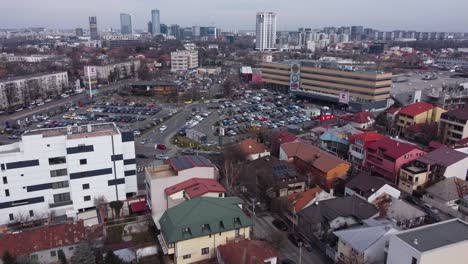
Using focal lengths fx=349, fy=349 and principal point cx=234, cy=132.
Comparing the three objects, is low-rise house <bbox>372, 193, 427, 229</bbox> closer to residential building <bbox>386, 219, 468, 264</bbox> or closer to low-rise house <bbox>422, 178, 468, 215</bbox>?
low-rise house <bbox>422, 178, 468, 215</bbox>

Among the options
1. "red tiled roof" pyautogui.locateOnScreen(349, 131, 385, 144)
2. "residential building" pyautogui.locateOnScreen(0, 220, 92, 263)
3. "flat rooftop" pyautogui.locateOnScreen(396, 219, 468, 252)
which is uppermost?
"red tiled roof" pyautogui.locateOnScreen(349, 131, 385, 144)

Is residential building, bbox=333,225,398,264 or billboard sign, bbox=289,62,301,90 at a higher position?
billboard sign, bbox=289,62,301,90

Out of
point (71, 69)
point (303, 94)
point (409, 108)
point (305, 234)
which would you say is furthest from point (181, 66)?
point (305, 234)

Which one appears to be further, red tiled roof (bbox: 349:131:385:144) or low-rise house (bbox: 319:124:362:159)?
low-rise house (bbox: 319:124:362:159)

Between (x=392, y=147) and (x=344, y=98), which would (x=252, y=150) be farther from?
(x=344, y=98)

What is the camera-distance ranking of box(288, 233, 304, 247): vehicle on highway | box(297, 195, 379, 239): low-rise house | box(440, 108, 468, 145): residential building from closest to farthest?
box(288, 233, 304, 247): vehicle on highway < box(297, 195, 379, 239): low-rise house < box(440, 108, 468, 145): residential building

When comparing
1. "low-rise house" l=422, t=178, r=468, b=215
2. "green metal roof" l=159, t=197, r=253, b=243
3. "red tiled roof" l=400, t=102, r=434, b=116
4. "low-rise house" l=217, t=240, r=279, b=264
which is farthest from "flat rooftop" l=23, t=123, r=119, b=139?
"red tiled roof" l=400, t=102, r=434, b=116
